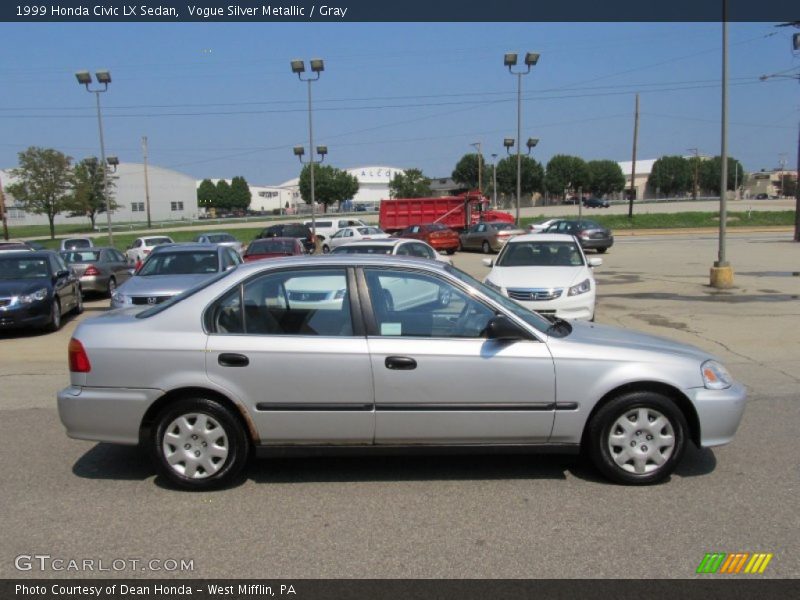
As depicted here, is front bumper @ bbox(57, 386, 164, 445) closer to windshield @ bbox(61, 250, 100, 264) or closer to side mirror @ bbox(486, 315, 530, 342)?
side mirror @ bbox(486, 315, 530, 342)

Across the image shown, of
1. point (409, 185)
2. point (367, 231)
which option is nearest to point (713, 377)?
point (367, 231)

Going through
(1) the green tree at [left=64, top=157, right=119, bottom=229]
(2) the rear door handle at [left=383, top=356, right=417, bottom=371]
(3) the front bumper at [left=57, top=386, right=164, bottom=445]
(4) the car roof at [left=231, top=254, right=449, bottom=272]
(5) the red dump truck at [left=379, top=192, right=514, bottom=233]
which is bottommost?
(3) the front bumper at [left=57, top=386, right=164, bottom=445]

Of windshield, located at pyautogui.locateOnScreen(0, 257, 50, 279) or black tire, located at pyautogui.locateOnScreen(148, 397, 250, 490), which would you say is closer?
black tire, located at pyautogui.locateOnScreen(148, 397, 250, 490)

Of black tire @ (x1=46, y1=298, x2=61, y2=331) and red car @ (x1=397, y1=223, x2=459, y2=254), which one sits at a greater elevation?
red car @ (x1=397, y1=223, x2=459, y2=254)

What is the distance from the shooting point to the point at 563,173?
393 ft

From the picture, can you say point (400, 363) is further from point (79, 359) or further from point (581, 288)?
point (581, 288)

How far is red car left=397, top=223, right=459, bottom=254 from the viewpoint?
33.6m

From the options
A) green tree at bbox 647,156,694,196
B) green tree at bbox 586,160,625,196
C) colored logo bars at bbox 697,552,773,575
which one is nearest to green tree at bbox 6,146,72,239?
colored logo bars at bbox 697,552,773,575

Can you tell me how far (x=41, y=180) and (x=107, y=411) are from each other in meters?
59.3

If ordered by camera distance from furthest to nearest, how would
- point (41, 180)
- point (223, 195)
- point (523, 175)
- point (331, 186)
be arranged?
point (223, 195) → point (523, 175) → point (331, 186) → point (41, 180)

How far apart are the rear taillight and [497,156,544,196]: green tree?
11391 centimetres
